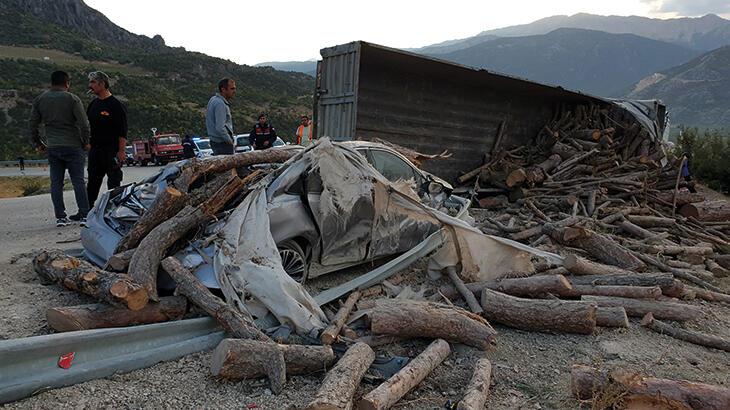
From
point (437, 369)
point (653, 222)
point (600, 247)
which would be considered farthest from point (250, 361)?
point (653, 222)

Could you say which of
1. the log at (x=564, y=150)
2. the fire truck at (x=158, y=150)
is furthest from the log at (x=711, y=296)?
the fire truck at (x=158, y=150)

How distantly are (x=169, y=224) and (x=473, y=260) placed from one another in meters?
3.07

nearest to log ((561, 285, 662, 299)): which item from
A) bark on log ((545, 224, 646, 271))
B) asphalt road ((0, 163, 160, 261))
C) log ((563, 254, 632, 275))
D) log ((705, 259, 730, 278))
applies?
log ((563, 254, 632, 275))

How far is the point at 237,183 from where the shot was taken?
16.2 feet

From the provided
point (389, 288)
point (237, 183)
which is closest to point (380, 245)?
point (389, 288)

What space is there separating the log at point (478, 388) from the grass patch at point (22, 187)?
487 inches

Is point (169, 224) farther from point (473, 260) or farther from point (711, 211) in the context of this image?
point (711, 211)

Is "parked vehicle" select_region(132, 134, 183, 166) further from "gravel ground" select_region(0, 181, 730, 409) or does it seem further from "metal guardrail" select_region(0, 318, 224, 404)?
"metal guardrail" select_region(0, 318, 224, 404)

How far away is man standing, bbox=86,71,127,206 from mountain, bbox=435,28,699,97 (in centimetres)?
15877

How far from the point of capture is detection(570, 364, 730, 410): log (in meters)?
2.84

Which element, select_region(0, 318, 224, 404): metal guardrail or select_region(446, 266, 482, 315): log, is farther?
select_region(446, 266, 482, 315): log

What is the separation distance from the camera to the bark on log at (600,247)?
6316 millimetres

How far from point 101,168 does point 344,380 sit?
5.42 m

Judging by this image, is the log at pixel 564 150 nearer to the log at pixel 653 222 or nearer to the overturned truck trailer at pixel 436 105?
the overturned truck trailer at pixel 436 105
